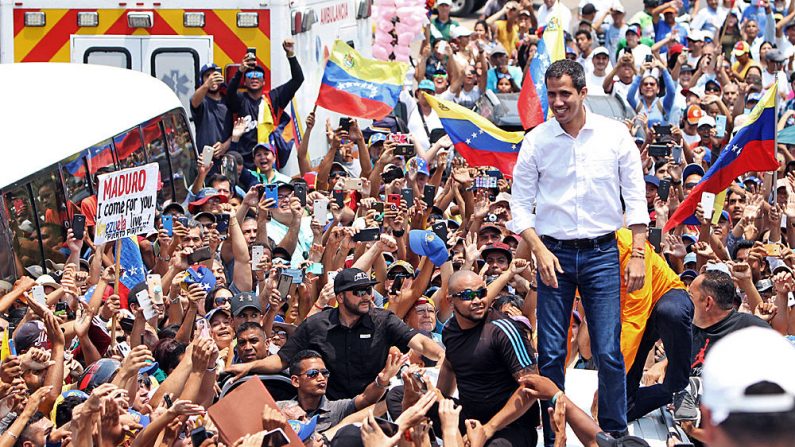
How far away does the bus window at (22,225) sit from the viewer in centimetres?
984

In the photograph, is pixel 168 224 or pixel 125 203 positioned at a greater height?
pixel 125 203

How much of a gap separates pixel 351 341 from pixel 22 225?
283 centimetres

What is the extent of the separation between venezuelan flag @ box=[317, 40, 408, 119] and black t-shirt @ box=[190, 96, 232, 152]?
1.09 meters

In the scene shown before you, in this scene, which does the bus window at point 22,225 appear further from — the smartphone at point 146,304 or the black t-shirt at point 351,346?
the black t-shirt at point 351,346

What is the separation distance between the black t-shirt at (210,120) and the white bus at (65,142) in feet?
1.81

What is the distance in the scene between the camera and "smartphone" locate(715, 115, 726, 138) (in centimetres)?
1562

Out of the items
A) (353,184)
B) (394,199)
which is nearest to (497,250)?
(394,199)

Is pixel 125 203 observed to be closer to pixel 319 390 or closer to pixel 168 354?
pixel 168 354

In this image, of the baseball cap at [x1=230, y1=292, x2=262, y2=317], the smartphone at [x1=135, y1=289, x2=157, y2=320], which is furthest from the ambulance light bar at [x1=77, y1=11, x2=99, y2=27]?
the smartphone at [x1=135, y1=289, x2=157, y2=320]

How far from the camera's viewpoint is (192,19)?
46.3 ft

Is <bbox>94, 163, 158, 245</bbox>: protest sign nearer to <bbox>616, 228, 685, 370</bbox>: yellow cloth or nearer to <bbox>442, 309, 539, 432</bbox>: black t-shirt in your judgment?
<bbox>442, 309, 539, 432</bbox>: black t-shirt

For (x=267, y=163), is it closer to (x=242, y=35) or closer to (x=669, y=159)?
(x=242, y=35)

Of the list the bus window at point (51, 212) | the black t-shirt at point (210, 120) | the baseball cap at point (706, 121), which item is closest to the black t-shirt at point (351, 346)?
the bus window at point (51, 212)

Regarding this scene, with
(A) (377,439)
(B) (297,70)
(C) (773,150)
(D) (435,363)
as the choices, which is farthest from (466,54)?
(A) (377,439)
